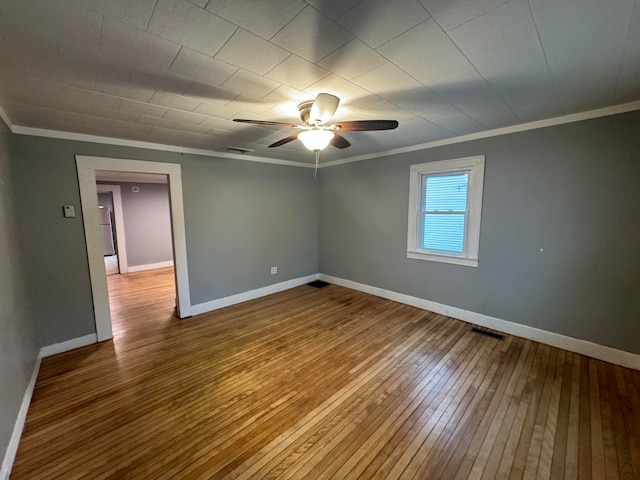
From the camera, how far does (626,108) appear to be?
89.9 inches

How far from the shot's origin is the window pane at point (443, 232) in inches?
137

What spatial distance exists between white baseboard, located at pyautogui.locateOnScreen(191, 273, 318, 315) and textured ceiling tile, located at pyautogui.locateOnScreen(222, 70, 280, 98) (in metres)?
3.03

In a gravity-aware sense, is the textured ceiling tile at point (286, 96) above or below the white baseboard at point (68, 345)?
above

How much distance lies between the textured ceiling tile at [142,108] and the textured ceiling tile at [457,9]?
6.83ft

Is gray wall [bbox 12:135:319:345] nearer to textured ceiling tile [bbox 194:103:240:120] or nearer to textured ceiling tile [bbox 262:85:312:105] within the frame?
textured ceiling tile [bbox 194:103:240:120]

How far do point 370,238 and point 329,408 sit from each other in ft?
9.50

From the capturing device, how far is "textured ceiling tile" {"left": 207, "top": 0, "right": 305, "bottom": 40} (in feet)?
3.63

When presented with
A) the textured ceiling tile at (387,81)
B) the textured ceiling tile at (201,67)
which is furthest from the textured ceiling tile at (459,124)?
the textured ceiling tile at (201,67)

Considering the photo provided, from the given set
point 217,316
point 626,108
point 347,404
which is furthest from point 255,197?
point 626,108

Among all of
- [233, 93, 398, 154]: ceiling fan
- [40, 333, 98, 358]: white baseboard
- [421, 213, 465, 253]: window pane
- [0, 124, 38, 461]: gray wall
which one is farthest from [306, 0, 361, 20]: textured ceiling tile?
[40, 333, 98, 358]: white baseboard

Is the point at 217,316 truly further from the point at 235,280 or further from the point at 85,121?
the point at 85,121

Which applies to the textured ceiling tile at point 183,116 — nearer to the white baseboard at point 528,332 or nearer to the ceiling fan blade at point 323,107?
the ceiling fan blade at point 323,107

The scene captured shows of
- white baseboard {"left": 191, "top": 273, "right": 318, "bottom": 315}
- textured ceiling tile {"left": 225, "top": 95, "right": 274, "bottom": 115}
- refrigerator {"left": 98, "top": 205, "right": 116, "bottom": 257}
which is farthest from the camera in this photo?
refrigerator {"left": 98, "top": 205, "right": 116, "bottom": 257}

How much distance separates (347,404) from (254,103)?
2526mm
